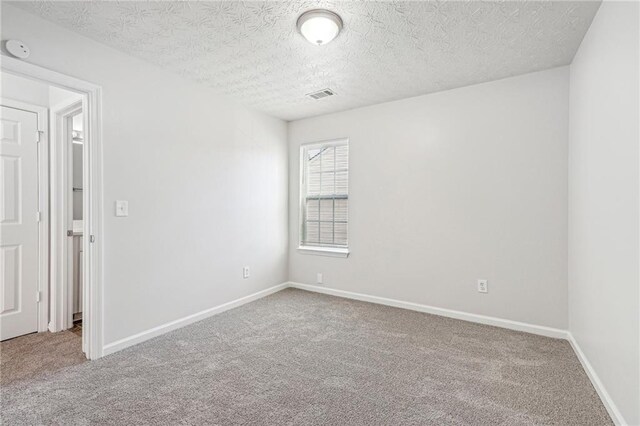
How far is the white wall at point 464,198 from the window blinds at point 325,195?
0.19m

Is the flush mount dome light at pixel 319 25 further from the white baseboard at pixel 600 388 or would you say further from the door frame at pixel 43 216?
the white baseboard at pixel 600 388

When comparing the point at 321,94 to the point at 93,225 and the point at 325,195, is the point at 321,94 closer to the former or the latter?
the point at 325,195

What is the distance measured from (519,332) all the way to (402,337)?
1121 mm

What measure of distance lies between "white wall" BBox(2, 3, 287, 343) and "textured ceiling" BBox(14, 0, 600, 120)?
199 millimetres

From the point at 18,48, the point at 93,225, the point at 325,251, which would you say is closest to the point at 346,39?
the point at 18,48

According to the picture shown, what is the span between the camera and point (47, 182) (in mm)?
3031

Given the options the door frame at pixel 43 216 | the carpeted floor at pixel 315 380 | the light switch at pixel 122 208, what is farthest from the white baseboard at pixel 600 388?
the door frame at pixel 43 216

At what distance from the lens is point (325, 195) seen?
14.3ft

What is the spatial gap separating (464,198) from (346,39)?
6.42ft

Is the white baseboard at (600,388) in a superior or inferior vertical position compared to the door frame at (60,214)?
inferior

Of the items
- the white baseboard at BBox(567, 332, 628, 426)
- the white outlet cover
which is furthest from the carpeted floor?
the white outlet cover

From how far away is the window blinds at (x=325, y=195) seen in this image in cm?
419

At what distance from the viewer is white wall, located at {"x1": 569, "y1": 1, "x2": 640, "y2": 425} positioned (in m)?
1.52

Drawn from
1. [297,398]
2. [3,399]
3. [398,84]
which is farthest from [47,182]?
[398,84]
